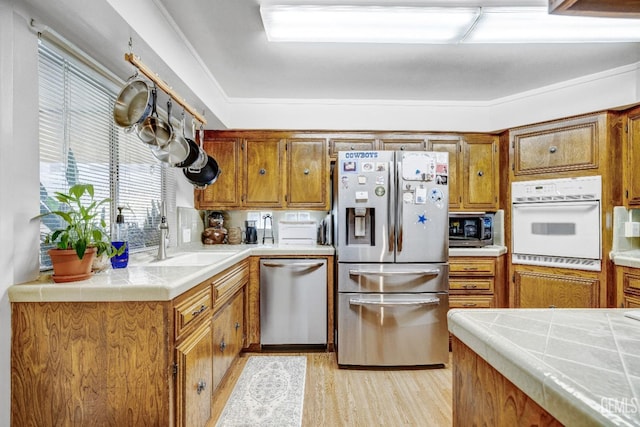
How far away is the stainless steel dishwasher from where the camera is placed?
109 inches

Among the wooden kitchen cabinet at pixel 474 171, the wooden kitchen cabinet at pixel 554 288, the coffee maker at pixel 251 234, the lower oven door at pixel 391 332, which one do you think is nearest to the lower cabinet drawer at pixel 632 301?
the wooden kitchen cabinet at pixel 554 288

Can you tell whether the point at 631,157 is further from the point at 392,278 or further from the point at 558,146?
the point at 392,278

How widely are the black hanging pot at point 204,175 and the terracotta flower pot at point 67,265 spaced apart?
132 centimetres

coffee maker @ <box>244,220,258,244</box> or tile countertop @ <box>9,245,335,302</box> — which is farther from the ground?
coffee maker @ <box>244,220,258,244</box>

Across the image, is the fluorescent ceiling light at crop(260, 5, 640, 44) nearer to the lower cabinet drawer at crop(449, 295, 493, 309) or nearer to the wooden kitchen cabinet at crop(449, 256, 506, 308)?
the wooden kitchen cabinet at crop(449, 256, 506, 308)

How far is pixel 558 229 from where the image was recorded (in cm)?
272

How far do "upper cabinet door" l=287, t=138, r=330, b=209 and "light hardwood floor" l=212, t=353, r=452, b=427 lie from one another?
4.83 ft

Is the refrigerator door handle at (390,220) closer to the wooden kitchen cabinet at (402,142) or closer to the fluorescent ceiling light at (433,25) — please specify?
the wooden kitchen cabinet at (402,142)

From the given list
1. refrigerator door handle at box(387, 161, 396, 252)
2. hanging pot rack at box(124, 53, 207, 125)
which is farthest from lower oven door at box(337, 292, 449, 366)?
hanging pot rack at box(124, 53, 207, 125)

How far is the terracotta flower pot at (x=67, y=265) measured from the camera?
1.29m

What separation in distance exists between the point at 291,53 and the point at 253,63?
0.35m

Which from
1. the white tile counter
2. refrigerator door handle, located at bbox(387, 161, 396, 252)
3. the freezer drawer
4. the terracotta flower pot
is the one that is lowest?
the freezer drawer

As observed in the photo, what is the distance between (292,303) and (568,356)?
7.51 feet

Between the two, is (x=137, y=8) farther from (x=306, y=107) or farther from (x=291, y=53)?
(x=306, y=107)
